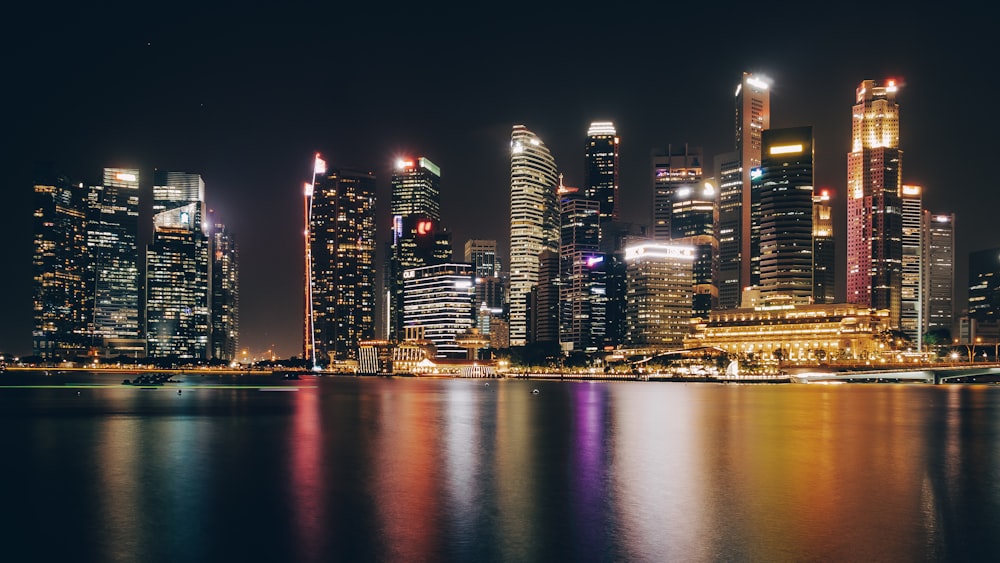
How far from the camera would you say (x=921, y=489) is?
4162cm

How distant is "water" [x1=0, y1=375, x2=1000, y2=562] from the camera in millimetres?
29312

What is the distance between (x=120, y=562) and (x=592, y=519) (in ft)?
57.9

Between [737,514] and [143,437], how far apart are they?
48.7 meters

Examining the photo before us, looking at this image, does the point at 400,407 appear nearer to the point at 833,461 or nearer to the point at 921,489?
the point at 833,461

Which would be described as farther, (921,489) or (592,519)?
(921,489)

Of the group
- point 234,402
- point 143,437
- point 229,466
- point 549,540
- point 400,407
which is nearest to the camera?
point 549,540

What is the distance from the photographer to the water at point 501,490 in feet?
96.2

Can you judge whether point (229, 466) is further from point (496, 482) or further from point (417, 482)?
point (496, 482)

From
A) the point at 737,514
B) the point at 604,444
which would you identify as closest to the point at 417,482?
the point at 737,514

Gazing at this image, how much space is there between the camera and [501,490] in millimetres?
40781

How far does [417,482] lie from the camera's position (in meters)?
43.1

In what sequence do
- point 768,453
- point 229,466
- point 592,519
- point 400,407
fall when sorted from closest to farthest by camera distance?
1. point 592,519
2. point 229,466
3. point 768,453
4. point 400,407

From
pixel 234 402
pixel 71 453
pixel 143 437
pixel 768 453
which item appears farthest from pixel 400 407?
pixel 768 453

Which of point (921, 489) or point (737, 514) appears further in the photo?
point (921, 489)
